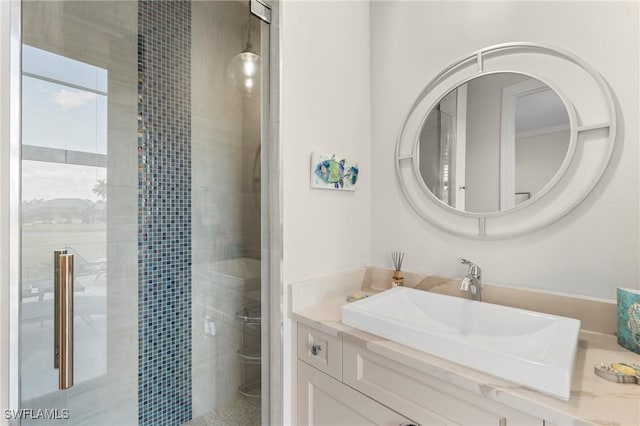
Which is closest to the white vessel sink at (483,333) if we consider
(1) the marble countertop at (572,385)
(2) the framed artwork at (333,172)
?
(1) the marble countertop at (572,385)

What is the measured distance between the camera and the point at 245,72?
138 centimetres

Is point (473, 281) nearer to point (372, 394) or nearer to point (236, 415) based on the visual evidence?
point (372, 394)

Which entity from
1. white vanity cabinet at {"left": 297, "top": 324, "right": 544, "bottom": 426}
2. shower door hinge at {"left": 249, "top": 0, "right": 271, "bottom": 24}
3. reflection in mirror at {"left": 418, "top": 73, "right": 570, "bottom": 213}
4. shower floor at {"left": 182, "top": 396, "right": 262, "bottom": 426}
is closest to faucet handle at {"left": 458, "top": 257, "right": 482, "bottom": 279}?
reflection in mirror at {"left": 418, "top": 73, "right": 570, "bottom": 213}

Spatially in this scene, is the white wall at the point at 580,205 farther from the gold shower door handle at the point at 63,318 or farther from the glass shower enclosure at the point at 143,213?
the gold shower door handle at the point at 63,318

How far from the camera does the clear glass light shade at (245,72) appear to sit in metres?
1.35

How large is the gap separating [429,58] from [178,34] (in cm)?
113

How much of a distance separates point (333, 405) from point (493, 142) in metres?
1.18

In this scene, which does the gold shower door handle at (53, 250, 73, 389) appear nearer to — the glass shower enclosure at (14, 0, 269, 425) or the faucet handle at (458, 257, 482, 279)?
the glass shower enclosure at (14, 0, 269, 425)

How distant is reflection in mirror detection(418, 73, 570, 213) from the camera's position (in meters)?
1.17

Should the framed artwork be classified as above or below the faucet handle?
above

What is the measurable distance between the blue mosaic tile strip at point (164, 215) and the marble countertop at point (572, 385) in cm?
70

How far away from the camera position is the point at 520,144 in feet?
4.02

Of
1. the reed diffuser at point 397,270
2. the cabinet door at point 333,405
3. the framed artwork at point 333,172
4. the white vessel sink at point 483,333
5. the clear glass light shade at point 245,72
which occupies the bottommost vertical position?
the cabinet door at point 333,405

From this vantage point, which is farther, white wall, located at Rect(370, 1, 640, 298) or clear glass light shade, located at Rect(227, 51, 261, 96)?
clear glass light shade, located at Rect(227, 51, 261, 96)
